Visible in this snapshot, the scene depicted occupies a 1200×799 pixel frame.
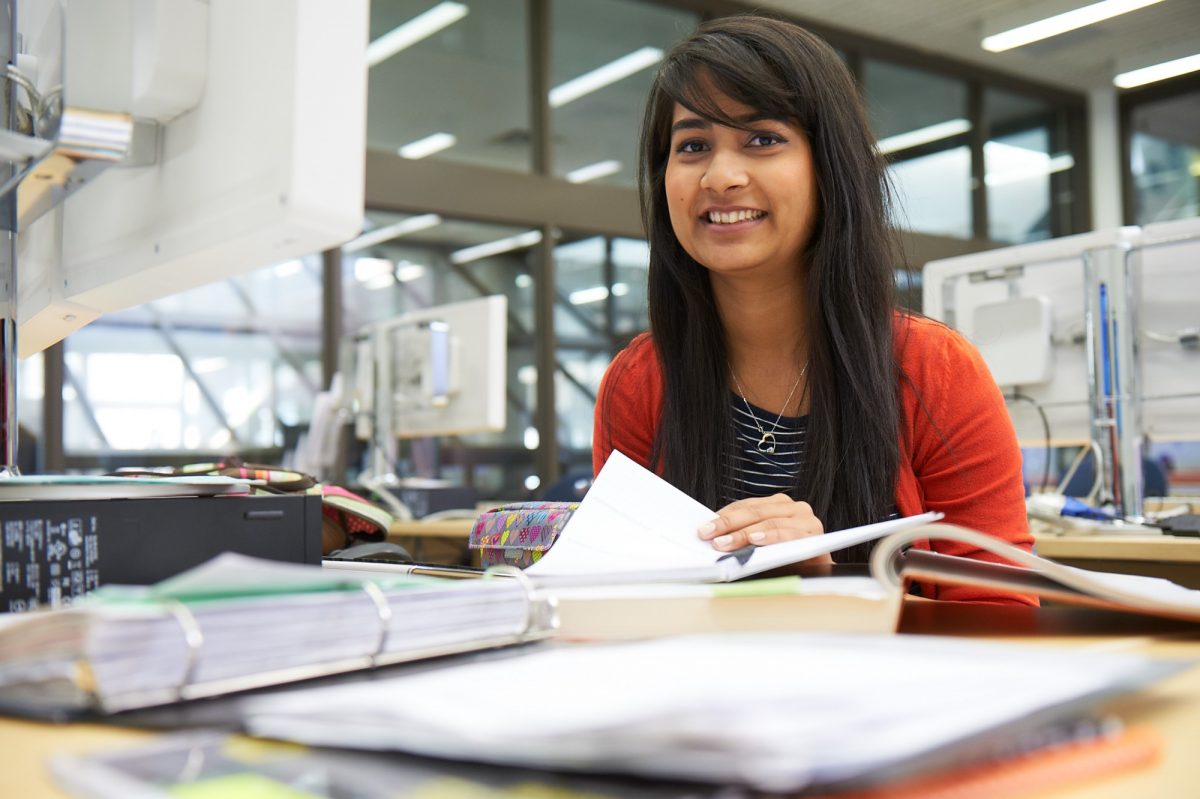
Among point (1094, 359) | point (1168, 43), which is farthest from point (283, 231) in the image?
point (1168, 43)

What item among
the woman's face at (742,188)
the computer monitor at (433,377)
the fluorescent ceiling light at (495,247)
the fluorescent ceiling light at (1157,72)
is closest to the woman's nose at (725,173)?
the woman's face at (742,188)

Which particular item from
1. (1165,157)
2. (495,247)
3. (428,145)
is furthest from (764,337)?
(1165,157)

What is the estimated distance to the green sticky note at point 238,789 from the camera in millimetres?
306

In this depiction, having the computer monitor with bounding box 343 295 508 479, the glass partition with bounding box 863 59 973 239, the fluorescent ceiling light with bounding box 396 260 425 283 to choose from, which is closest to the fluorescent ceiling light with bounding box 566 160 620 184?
the fluorescent ceiling light with bounding box 396 260 425 283

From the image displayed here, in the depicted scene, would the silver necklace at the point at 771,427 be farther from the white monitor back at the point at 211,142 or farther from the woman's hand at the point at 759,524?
the white monitor back at the point at 211,142

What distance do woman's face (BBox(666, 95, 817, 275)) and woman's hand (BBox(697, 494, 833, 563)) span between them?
21.3 inches

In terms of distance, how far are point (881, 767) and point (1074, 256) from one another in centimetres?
223

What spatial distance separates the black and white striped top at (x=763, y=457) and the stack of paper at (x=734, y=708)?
891 millimetres

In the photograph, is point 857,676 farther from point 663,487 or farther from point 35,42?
point 35,42

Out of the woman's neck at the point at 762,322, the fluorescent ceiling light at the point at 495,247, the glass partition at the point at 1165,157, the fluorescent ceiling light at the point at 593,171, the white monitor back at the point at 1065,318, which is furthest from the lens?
the glass partition at the point at 1165,157

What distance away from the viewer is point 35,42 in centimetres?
87

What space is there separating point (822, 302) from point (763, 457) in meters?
0.22

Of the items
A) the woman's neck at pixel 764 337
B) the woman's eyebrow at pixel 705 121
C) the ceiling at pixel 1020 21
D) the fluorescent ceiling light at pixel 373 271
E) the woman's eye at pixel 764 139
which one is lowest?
the woman's neck at pixel 764 337

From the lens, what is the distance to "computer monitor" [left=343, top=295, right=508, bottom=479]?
3025 millimetres
